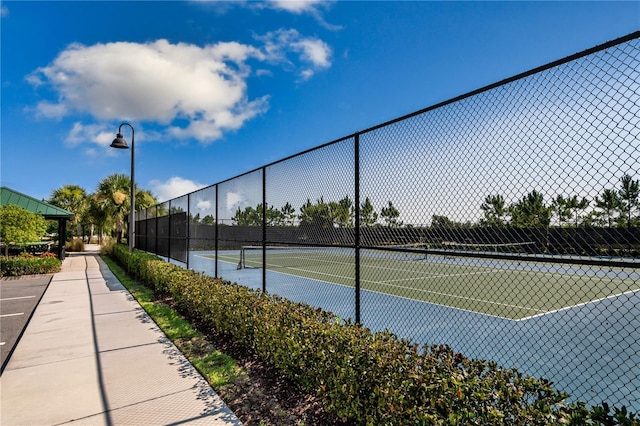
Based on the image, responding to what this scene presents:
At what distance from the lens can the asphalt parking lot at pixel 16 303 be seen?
5.39m

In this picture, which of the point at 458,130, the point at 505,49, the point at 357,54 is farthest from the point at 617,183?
the point at 357,54

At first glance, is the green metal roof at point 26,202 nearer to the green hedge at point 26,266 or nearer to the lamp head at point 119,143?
the green hedge at point 26,266

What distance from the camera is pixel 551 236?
2449 millimetres

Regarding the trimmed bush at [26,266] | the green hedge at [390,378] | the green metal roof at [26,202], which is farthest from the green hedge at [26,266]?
the green hedge at [390,378]

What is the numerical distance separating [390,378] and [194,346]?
356 cm

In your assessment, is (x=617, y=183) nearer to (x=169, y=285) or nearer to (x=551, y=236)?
(x=551, y=236)

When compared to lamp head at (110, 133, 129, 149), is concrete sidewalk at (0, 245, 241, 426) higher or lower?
lower

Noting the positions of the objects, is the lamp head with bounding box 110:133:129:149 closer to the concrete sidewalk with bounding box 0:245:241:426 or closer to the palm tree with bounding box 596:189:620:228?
the concrete sidewalk with bounding box 0:245:241:426

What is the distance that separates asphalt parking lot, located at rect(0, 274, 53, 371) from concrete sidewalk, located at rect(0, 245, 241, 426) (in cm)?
17

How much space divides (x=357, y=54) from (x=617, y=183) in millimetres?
6716

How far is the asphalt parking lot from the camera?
5395 millimetres

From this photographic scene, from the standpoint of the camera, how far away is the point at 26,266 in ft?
42.0

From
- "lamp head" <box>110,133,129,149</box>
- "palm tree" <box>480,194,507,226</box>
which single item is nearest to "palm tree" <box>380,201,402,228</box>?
"palm tree" <box>480,194,507,226</box>

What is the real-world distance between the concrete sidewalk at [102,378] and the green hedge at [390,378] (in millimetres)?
814
